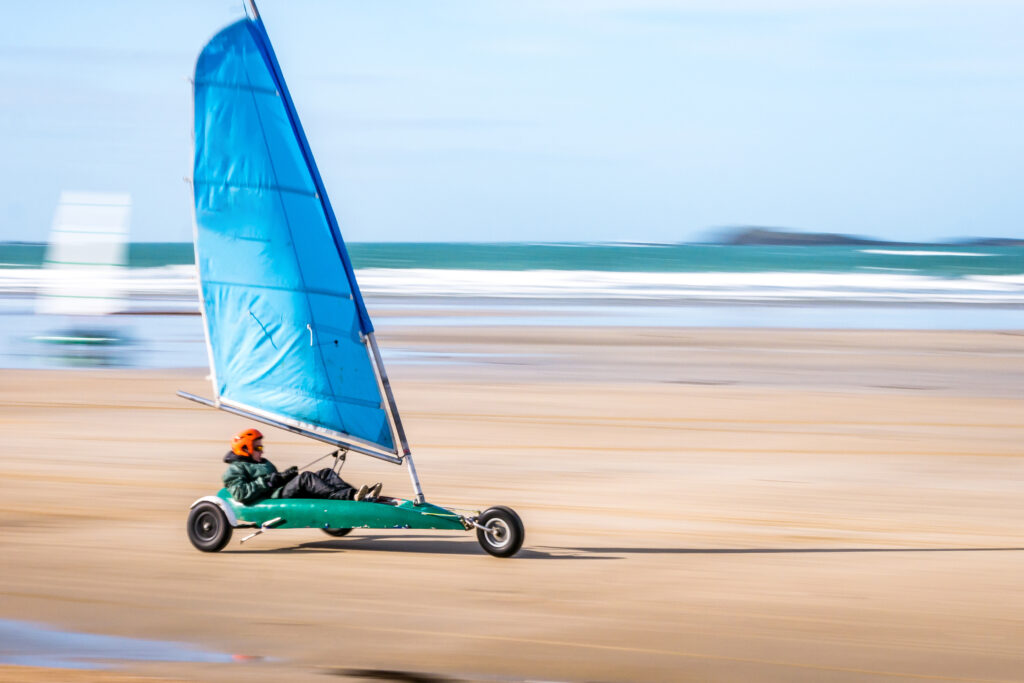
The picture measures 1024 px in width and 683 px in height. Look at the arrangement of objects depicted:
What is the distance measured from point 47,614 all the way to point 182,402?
10810 mm

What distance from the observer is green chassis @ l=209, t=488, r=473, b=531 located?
8453 millimetres

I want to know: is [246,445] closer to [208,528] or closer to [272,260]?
[208,528]

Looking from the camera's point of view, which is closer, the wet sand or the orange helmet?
the wet sand

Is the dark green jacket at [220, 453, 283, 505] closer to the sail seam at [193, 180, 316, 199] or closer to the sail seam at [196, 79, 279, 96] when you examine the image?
the sail seam at [193, 180, 316, 199]

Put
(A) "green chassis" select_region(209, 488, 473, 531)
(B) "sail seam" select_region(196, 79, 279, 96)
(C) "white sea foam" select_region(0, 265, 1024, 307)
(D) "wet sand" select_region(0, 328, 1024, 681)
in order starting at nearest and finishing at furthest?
(D) "wet sand" select_region(0, 328, 1024, 681) → (A) "green chassis" select_region(209, 488, 473, 531) → (B) "sail seam" select_region(196, 79, 279, 96) → (C) "white sea foam" select_region(0, 265, 1024, 307)

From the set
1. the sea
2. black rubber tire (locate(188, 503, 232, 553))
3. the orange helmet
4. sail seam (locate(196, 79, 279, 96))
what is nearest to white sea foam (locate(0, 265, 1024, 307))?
the sea

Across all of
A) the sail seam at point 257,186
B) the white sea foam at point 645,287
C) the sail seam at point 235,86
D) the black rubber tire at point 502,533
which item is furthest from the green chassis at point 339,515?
the white sea foam at point 645,287

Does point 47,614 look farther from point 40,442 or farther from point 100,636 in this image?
point 40,442

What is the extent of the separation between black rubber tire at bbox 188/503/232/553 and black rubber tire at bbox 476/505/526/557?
1.70 meters

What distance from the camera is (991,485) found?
1230 centimetres

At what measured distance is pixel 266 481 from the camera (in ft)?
29.0

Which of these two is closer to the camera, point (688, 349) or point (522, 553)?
point (522, 553)

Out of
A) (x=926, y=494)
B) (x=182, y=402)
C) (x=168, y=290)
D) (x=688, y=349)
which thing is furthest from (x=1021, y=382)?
(x=168, y=290)

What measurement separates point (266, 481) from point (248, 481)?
0.40ft
